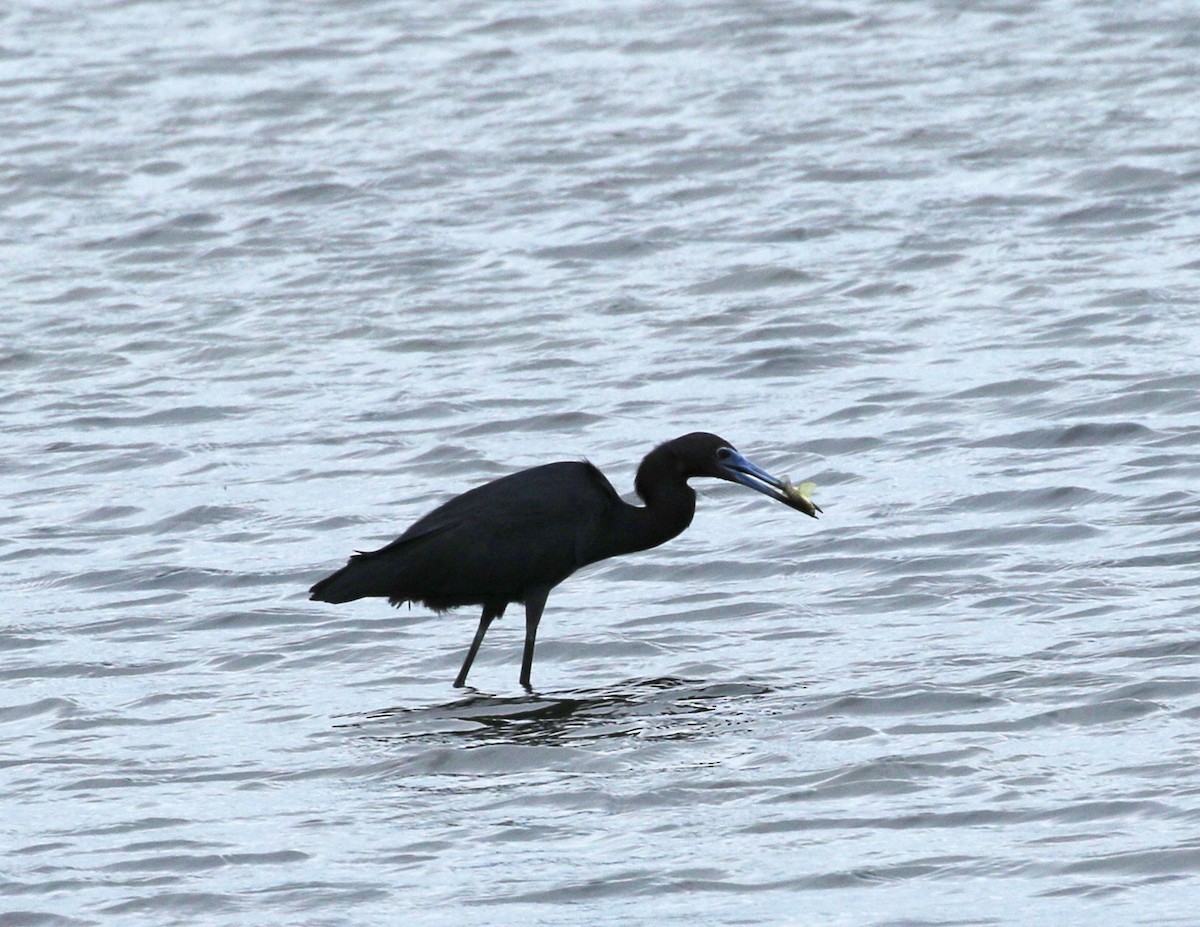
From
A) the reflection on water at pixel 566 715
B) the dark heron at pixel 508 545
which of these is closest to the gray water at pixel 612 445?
the reflection on water at pixel 566 715

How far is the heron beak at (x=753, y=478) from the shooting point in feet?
32.3

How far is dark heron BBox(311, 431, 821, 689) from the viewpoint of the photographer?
30.8 feet

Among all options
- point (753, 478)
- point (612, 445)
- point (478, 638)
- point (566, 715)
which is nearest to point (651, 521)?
point (753, 478)

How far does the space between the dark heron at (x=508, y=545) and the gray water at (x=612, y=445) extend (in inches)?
13.1

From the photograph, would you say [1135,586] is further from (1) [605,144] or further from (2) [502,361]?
(1) [605,144]

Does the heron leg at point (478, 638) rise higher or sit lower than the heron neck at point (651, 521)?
lower

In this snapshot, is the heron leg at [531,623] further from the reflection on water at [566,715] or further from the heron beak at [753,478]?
the heron beak at [753,478]

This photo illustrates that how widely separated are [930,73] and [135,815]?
14.0 m

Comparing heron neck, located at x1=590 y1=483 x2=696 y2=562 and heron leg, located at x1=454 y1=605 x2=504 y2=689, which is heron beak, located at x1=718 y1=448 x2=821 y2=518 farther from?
heron leg, located at x1=454 y1=605 x2=504 y2=689

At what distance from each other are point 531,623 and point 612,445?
323 cm

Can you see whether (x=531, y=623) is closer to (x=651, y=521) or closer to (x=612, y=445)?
(x=651, y=521)

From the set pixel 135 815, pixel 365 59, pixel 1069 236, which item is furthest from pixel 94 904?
pixel 365 59

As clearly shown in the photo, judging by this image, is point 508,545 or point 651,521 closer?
point 508,545

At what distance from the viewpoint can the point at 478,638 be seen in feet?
30.7
